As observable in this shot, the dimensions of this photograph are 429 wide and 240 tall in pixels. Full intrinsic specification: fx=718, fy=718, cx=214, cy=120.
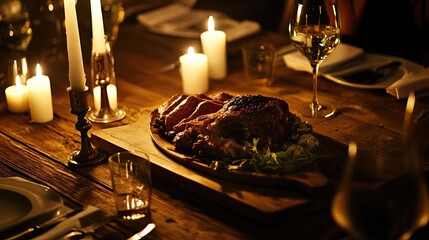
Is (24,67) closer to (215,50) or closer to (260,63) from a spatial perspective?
(215,50)

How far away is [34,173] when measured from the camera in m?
1.74

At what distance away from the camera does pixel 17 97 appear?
7.03 feet

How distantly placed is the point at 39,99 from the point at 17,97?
13 cm

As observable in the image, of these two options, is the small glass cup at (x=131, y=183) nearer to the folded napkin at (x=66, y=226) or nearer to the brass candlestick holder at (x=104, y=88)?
the folded napkin at (x=66, y=226)

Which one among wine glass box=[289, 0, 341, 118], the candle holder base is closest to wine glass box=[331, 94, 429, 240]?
wine glass box=[289, 0, 341, 118]

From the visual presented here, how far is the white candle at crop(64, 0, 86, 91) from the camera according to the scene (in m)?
1.66

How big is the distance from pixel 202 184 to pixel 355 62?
37.9 inches

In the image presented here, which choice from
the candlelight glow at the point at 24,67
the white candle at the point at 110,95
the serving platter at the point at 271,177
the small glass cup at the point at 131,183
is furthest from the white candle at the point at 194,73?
the small glass cup at the point at 131,183

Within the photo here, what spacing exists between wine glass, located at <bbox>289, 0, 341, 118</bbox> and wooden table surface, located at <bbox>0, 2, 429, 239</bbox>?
20 cm

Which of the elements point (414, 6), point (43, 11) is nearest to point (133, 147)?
point (43, 11)

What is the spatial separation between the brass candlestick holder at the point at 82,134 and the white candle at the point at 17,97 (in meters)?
0.43

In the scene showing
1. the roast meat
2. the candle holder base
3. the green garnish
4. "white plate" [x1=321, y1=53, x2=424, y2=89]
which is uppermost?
the roast meat

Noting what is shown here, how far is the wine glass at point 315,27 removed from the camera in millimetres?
1867

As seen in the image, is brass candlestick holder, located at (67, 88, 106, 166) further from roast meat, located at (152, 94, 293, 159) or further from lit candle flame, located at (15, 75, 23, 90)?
lit candle flame, located at (15, 75, 23, 90)
